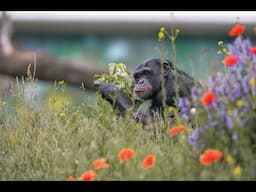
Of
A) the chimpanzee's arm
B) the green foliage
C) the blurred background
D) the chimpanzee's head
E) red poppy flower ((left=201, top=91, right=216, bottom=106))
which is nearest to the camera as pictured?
red poppy flower ((left=201, top=91, right=216, bottom=106))

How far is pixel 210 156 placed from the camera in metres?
3.94

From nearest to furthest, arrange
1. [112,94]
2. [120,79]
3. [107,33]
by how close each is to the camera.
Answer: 1. [112,94]
2. [120,79]
3. [107,33]

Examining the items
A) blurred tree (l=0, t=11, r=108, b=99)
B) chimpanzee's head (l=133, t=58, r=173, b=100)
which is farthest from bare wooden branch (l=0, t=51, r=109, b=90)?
chimpanzee's head (l=133, t=58, r=173, b=100)

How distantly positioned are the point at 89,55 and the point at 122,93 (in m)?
7.91

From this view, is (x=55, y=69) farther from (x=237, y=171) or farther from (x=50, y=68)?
(x=237, y=171)

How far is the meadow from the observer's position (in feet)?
13.7

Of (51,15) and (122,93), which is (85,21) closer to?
(51,15)

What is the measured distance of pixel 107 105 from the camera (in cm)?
569

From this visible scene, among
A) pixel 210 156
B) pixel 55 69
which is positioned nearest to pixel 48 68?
pixel 55 69

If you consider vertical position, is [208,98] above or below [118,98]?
below

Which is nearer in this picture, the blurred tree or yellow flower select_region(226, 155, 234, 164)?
yellow flower select_region(226, 155, 234, 164)

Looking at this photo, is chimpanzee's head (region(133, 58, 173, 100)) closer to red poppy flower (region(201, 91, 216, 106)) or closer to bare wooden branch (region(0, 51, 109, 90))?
red poppy flower (region(201, 91, 216, 106))

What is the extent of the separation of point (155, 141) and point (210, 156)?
1536 mm

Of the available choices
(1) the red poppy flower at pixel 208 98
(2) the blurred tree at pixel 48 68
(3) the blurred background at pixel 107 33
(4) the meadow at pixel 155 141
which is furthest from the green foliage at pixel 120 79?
(2) the blurred tree at pixel 48 68
